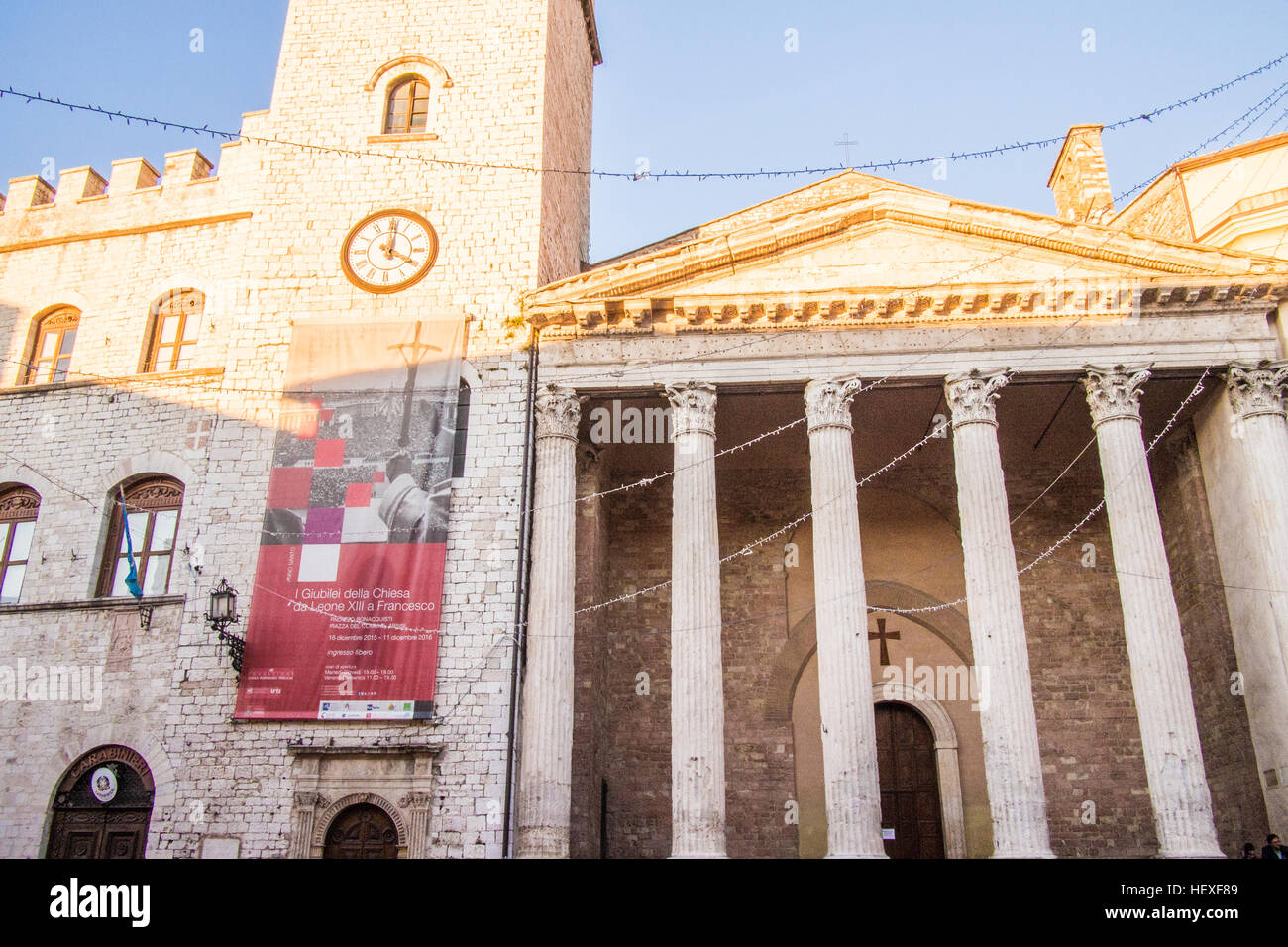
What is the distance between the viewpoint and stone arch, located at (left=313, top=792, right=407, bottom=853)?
12.8m

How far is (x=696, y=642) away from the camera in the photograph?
13.1m

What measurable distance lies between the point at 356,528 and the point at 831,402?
6492mm

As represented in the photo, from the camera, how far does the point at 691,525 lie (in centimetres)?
1370

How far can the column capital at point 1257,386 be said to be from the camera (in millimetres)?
13734

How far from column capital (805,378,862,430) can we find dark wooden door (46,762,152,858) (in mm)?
10019

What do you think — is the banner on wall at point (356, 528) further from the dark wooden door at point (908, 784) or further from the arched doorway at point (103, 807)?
the dark wooden door at point (908, 784)

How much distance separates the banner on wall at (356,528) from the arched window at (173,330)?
9.12 feet

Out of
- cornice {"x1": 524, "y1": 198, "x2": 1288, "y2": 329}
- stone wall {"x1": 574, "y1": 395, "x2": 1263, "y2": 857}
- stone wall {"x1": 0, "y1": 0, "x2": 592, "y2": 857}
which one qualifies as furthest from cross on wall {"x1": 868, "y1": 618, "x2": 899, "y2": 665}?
stone wall {"x1": 0, "y1": 0, "x2": 592, "y2": 857}

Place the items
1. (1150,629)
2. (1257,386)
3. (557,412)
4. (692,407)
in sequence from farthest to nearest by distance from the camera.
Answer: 1. (557,412)
2. (692,407)
3. (1257,386)
4. (1150,629)

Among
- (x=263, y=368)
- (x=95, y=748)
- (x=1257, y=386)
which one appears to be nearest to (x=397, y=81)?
(x=263, y=368)

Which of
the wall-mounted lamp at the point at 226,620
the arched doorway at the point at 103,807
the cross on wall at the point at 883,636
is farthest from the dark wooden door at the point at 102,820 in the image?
the cross on wall at the point at 883,636

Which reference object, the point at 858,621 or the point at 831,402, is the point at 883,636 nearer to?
the point at 858,621
